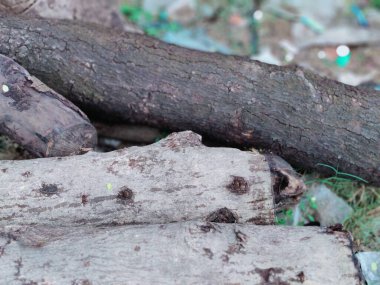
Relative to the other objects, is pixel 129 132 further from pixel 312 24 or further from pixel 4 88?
pixel 312 24

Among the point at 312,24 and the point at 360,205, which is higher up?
the point at 312,24

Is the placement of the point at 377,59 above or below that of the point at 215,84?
above

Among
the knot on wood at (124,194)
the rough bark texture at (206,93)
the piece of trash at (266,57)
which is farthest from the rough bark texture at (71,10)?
the knot on wood at (124,194)

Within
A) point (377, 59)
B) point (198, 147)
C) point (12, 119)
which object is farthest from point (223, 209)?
point (377, 59)

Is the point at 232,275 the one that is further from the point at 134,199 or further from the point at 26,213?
the point at 26,213

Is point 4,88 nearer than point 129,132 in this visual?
Yes

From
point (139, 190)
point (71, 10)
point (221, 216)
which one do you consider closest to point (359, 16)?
point (71, 10)
